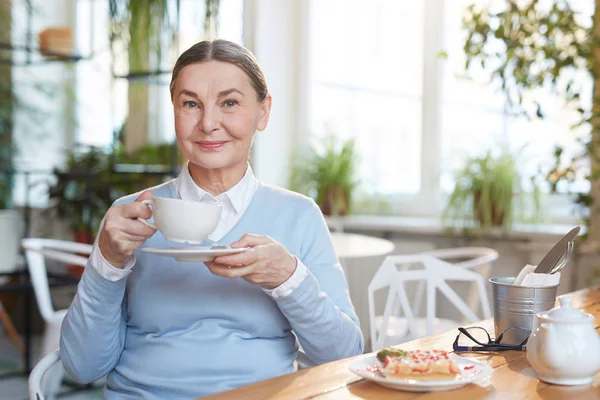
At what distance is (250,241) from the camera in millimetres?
1257

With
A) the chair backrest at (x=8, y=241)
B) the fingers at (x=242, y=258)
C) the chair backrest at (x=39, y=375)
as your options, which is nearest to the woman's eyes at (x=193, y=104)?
the fingers at (x=242, y=258)

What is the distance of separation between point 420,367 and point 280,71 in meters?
3.35

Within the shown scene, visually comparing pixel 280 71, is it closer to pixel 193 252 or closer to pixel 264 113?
pixel 264 113

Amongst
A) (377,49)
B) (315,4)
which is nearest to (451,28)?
(377,49)

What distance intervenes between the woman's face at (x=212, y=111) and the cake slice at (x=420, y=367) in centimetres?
56

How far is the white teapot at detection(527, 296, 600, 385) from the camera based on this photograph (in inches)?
45.8

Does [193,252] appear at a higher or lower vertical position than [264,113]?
lower

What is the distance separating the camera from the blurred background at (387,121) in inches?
131

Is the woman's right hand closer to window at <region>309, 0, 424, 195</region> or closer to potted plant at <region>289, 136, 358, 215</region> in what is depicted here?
potted plant at <region>289, 136, 358, 215</region>

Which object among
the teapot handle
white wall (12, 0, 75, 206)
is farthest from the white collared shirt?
white wall (12, 0, 75, 206)

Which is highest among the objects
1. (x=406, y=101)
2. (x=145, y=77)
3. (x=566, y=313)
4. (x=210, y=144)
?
(x=145, y=77)

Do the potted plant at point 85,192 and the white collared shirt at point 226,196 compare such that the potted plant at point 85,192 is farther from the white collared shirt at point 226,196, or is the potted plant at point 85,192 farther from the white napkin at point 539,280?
the white napkin at point 539,280

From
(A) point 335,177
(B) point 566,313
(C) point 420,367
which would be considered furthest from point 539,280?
(A) point 335,177

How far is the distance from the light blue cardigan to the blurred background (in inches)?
70.7
